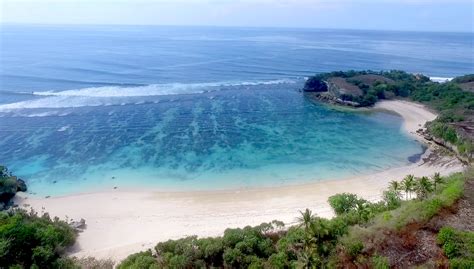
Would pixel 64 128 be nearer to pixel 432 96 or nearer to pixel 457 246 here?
pixel 457 246

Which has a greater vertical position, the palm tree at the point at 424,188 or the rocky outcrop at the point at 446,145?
the palm tree at the point at 424,188

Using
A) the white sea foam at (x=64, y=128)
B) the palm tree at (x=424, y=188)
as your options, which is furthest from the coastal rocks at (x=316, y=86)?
the palm tree at (x=424, y=188)

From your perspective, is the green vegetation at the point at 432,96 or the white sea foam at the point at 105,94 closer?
the green vegetation at the point at 432,96

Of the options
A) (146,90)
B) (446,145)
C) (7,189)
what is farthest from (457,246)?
(146,90)

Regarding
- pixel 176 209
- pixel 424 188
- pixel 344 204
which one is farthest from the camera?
pixel 176 209

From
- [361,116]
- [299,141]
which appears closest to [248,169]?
[299,141]

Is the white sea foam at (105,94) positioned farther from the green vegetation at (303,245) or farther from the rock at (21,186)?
the green vegetation at (303,245)
